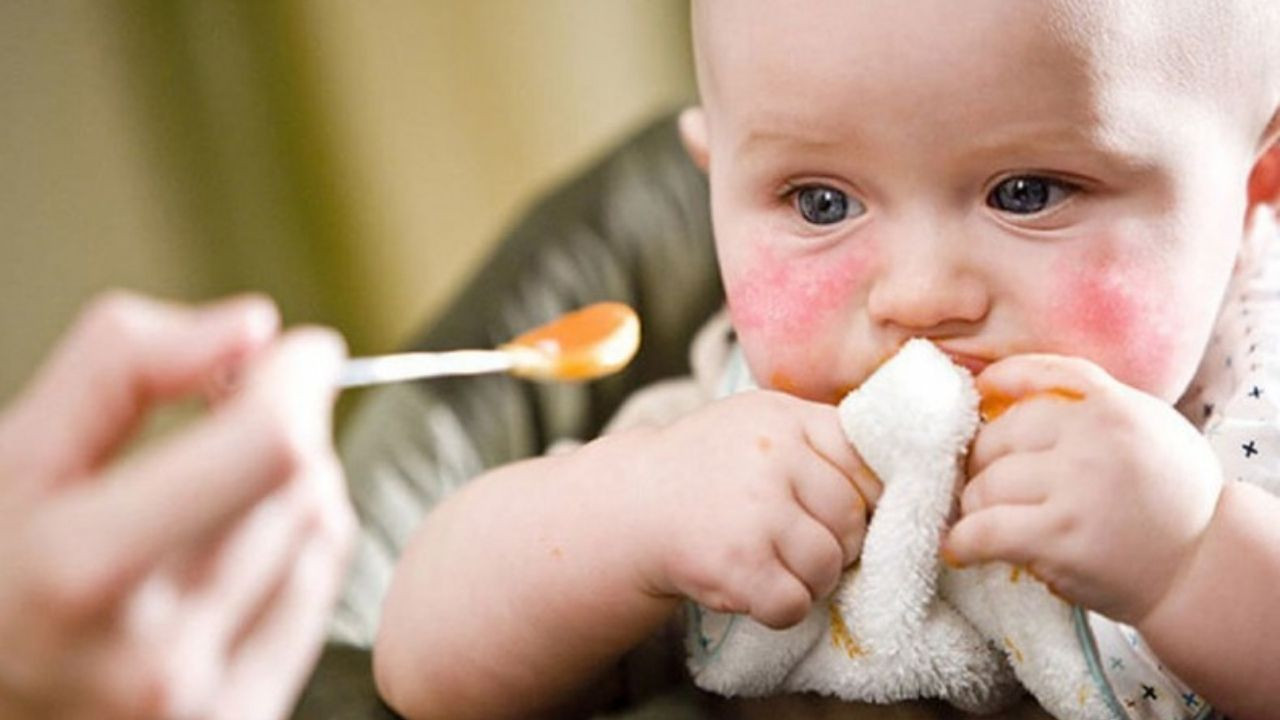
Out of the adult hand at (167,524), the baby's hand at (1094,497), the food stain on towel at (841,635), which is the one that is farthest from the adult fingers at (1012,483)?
the adult hand at (167,524)

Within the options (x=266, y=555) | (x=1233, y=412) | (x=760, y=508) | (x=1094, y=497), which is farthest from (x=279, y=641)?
(x=1233, y=412)

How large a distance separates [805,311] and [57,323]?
1.54 meters

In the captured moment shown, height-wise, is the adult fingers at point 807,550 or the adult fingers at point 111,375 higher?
the adult fingers at point 111,375

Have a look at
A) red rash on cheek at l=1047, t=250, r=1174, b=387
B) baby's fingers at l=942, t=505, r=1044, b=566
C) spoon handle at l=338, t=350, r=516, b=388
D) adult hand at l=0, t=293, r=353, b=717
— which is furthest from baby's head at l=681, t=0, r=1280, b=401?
adult hand at l=0, t=293, r=353, b=717

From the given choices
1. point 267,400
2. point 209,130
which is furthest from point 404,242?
point 267,400

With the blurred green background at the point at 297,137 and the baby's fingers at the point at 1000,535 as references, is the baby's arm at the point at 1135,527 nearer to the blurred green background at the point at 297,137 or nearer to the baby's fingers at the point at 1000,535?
the baby's fingers at the point at 1000,535

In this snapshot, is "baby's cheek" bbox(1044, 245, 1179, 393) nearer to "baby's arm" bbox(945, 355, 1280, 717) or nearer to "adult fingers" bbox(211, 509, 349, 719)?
"baby's arm" bbox(945, 355, 1280, 717)

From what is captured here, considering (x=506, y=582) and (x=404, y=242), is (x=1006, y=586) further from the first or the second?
(x=404, y=242)

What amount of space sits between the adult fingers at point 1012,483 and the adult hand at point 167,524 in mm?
322

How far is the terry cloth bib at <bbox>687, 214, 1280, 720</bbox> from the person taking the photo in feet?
2.88

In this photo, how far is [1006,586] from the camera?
2.89ft

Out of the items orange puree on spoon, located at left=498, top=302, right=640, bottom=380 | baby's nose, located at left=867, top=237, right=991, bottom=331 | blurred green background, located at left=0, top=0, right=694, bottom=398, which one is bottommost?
blurred green background, located at left=0, top=0, right=694, bottom=398

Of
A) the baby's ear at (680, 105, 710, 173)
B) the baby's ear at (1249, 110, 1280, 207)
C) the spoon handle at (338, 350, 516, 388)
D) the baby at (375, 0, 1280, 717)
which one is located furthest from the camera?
the baby's ear at (680, 105, 710, 173)

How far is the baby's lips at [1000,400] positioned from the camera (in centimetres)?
83
